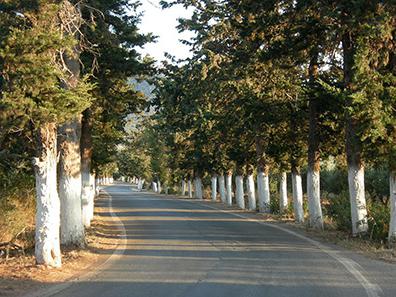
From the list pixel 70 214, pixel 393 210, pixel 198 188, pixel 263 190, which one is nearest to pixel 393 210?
pixel 393 210

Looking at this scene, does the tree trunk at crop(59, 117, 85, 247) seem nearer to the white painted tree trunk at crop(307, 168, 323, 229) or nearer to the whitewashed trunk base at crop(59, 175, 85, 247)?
the whitewashed trunk base at crop(59, 175, 85, 247)

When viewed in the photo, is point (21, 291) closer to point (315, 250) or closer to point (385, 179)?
point (315, 250)

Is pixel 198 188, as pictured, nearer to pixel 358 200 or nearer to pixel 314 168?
pixel 314 168

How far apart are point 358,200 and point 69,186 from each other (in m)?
9.71

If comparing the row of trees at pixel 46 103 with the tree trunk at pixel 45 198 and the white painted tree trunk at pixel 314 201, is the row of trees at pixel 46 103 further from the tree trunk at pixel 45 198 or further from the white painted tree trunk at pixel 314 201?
the white painted tree trunk at pixel 314 201

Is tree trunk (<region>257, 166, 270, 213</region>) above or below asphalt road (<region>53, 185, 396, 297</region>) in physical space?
above

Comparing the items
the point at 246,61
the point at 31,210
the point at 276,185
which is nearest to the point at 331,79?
the point at 246,61

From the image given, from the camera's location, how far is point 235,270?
40.4 ft

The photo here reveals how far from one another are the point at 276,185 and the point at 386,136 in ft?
137

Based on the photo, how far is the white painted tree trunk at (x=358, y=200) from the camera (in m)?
18.9

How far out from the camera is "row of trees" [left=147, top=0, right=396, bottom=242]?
15.8 metres

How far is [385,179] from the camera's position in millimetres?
35750

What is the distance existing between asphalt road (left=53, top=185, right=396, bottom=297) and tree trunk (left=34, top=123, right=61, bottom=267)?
53.7 inches

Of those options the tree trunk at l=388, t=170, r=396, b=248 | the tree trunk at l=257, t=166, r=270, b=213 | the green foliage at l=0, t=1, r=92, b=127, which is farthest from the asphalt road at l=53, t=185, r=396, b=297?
the tree trunk at l=257, t=166, r=270, b=213
